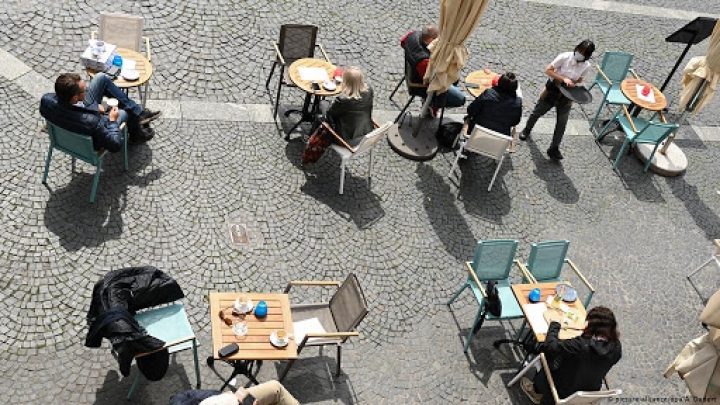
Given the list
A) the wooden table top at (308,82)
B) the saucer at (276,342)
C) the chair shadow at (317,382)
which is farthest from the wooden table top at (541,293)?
the wooden table top at (308,82)

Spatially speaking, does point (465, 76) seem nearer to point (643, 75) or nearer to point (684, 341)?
point (643, 75)

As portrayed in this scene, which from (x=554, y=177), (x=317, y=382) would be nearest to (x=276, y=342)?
(x=317, y=382)

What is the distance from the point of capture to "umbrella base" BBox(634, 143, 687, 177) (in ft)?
38.6

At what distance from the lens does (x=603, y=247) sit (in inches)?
404

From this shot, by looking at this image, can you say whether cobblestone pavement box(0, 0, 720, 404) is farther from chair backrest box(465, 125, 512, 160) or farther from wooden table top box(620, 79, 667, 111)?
wooden table top box(620, 79, 667, 111)

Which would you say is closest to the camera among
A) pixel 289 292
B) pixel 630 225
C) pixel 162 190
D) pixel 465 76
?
pixel 289 292

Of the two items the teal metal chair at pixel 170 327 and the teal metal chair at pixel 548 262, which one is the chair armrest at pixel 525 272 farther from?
the teal metal chair at pixel 170 327

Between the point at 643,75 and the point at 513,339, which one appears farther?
the point at 643,75

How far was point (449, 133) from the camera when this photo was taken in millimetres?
10961

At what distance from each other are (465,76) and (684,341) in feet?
18.0

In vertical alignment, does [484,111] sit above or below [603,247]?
above

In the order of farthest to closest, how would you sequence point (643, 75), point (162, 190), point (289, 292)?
point (643, 75)
point (162, 190)
point (289, 292)

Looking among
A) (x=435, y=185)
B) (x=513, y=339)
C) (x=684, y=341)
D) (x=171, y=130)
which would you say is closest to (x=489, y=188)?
(x=435, y=185)

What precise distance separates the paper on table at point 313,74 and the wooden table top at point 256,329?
3.79 meters
